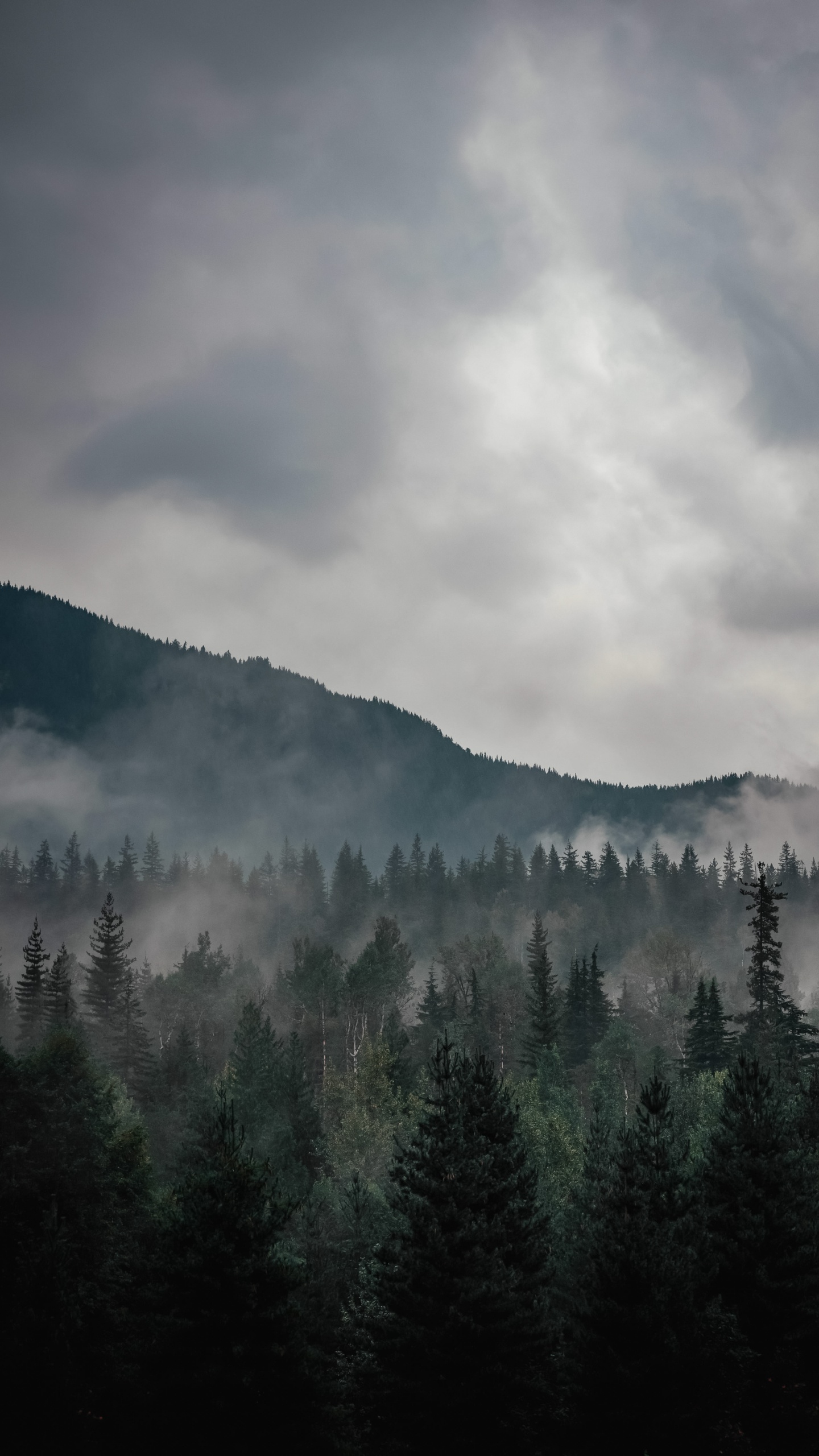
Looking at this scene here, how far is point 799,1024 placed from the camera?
250 ft

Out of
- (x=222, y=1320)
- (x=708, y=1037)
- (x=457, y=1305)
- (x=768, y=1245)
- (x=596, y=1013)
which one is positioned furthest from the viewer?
(x=596, y=1013)

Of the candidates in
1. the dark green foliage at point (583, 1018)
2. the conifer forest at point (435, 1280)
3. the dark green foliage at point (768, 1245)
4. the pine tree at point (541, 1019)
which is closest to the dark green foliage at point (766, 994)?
the conifer forest at point (435, 1280)

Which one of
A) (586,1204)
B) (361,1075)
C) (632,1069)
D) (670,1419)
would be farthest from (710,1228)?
(632,1069)

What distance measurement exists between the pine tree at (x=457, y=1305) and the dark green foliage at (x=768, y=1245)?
23.4 feet

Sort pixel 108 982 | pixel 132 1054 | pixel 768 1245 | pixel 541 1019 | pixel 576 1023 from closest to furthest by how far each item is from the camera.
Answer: pixel 768 1245 < pixel 132 1054 < pixel 541 1019 < pixel 108 982 < pixel 576 1023

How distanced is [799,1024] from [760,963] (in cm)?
1165

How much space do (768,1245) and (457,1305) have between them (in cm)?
1259

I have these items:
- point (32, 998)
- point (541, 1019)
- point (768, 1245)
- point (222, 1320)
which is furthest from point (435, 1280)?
point (32, 998)

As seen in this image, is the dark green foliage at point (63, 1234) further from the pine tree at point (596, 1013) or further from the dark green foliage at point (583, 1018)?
the pine tree at point (596, 1013)

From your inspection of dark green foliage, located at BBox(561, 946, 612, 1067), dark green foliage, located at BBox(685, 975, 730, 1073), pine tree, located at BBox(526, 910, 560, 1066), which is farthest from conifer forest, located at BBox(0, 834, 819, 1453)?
dark green foliage, located at BBox(561, 946, 612, 1067)

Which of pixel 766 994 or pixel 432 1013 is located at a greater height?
pixel 766 994

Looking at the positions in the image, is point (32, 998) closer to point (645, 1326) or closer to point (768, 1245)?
point (768, 1245)

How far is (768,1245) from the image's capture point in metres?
38.1

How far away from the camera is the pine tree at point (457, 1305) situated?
3256 cm
